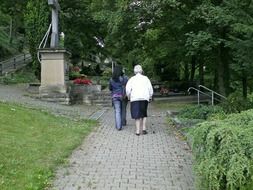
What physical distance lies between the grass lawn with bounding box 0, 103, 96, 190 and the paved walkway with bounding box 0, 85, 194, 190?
25 centimetres

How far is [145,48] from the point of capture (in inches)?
1196

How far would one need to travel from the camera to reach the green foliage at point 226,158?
5.79 m

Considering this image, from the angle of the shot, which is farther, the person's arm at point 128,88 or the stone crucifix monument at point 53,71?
the stone crucifix monument at point 53,71

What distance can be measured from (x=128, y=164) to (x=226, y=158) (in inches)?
124

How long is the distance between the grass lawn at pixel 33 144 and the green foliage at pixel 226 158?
234 cm

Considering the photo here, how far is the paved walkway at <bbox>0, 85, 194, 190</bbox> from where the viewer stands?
294 inches

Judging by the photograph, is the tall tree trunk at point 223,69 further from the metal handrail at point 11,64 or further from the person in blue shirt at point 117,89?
the metal handrail at point 11,64

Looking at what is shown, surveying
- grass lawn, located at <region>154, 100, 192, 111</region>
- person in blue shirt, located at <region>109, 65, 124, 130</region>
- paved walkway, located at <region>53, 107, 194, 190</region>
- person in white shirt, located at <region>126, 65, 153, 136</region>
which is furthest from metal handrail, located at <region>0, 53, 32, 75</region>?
paved walkway, located at <region>53, 107, 194, 190</region>

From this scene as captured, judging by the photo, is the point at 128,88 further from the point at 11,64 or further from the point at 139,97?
the point at 11,64

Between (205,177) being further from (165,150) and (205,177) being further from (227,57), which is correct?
(227,57)

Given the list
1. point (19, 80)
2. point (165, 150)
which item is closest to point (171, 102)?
point (19, 80)

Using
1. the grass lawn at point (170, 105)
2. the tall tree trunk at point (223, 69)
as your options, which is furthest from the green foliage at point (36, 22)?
the tall tree trunk at point (223, 69)

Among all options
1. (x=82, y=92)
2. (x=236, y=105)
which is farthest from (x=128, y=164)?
(x=82, y=92)

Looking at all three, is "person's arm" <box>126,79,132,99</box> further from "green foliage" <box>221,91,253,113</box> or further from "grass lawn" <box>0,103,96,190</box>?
"green foliage" <box>221,91,253,113</box>
